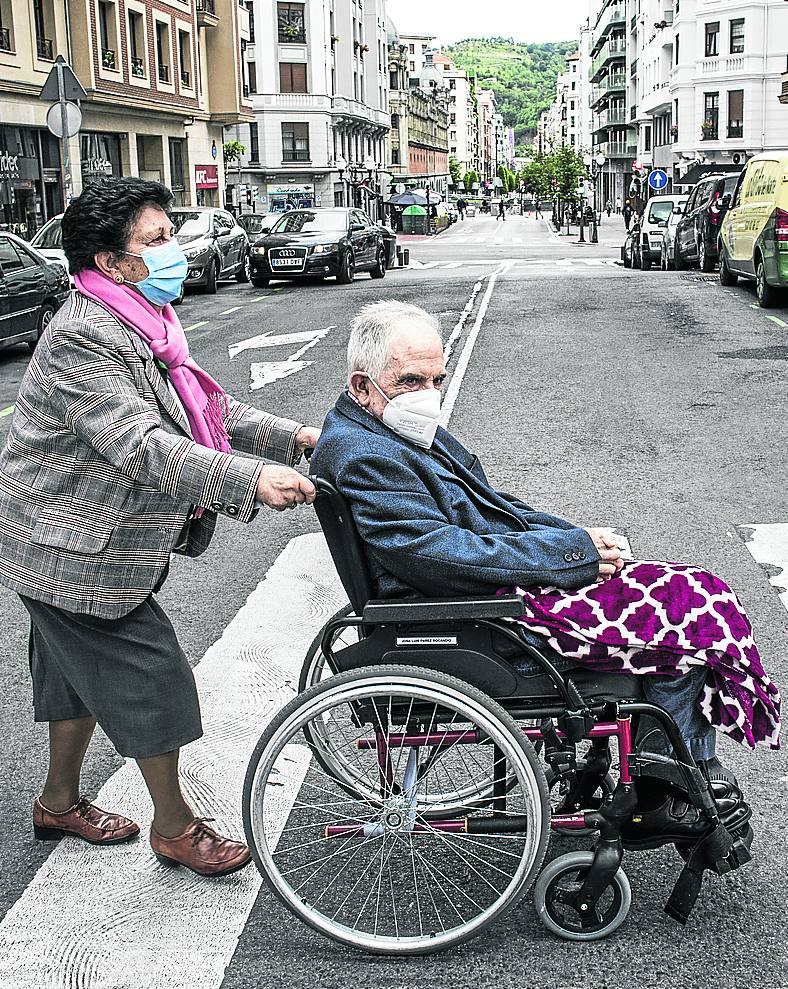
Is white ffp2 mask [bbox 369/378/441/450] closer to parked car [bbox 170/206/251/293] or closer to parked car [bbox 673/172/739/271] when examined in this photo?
parked car [bbox 170/206/251/293]

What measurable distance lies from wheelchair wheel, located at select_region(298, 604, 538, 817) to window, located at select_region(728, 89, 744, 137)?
63557 millimetres

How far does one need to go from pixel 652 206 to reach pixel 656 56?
50759mm

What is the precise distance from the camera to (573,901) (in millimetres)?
3123

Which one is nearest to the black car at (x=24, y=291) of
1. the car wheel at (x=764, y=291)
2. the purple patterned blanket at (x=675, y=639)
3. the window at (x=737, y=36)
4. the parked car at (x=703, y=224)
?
the car wheel at (x=764, y=291)

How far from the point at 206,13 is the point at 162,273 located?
4886 centimetres

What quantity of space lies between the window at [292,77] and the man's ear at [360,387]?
81.4 metres

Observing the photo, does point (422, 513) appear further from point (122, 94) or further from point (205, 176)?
point (205, 176)

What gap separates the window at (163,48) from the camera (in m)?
42.8

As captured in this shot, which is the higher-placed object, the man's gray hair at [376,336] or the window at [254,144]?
the window at [254,144]

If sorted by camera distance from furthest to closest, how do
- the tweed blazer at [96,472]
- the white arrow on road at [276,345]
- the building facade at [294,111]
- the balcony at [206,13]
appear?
the building facade at [294,111], the balcony at [206,13], the white arrow on road at [276,345], the tweed blazer at [96,472]

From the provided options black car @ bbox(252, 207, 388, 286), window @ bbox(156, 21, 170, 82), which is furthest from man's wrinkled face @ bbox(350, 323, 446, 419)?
window @ bbox(156, 21, 170, 82)

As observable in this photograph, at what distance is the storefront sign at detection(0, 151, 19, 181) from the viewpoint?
30375 millimetres

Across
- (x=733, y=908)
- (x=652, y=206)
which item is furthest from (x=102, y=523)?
(x=652, y=206)

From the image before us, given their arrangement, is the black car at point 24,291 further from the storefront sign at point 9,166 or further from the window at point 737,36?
the window at point 737,36
